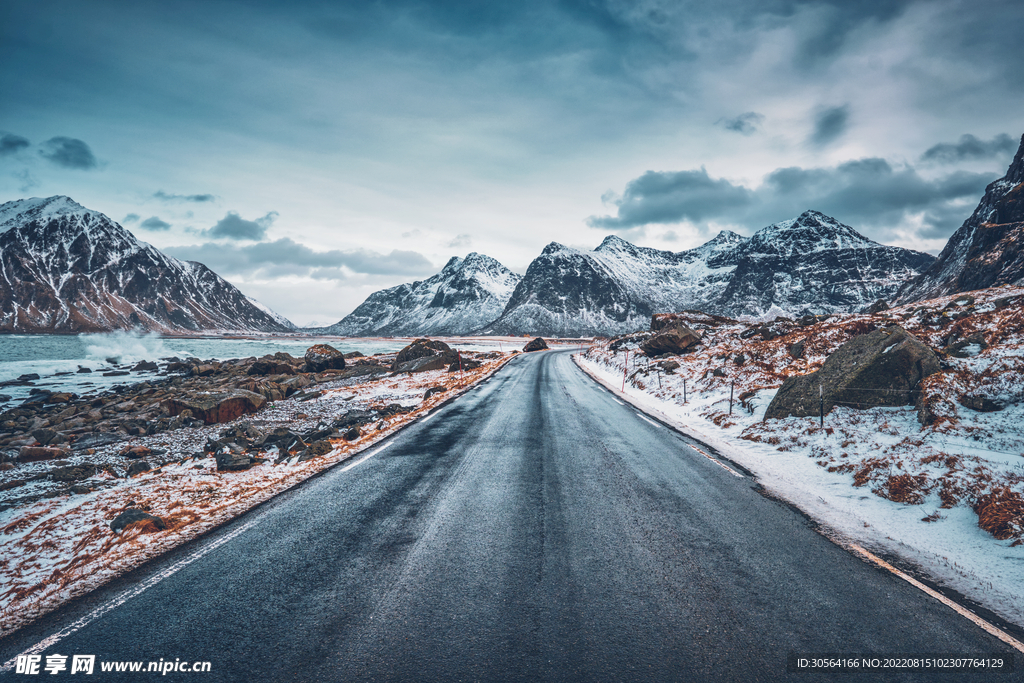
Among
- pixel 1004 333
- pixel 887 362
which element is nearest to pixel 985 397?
pixel 887 362

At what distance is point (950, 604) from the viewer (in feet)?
Answer: 13.5

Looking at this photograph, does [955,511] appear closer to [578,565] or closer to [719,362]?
[578,565]

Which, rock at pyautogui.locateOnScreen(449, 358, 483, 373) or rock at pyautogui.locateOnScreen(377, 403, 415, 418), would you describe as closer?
rock at pyautogui.locateOnScreen(377, 403, 415, 418)

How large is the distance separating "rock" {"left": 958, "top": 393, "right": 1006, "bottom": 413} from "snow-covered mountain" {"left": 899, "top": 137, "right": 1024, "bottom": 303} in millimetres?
45628

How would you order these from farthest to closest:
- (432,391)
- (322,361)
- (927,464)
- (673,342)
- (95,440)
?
(322,361) → (673,342) → (432,391) → (95,440) → (927,464)

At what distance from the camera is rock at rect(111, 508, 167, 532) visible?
5.63 metres

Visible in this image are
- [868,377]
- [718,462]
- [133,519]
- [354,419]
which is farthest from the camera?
[354,419]

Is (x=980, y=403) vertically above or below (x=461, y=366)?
above

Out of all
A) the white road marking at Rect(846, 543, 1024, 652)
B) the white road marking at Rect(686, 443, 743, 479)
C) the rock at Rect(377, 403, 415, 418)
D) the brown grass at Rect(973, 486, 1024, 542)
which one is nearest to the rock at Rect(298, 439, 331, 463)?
the rock at Rect(377, 403, 415, 418)

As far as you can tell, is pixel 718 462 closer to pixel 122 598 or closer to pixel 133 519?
pixel 122 598

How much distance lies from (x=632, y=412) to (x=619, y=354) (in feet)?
72.7

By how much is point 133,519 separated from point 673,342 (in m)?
27.2

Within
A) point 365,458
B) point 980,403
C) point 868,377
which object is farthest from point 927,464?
point 365,458

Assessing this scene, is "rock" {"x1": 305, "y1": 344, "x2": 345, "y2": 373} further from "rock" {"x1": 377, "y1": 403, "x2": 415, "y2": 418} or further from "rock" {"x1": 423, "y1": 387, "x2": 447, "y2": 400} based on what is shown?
"rock" {"x1": 377, "y1": 403, "x2": 415, "y2": 418}
